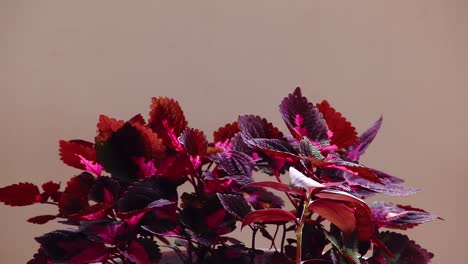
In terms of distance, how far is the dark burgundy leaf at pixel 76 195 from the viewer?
622 mm

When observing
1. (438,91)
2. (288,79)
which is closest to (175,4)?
(288,79)

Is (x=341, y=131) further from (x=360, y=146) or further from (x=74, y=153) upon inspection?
(x=74, y=153)

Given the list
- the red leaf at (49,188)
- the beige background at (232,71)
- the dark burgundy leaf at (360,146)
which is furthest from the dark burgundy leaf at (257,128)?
the beige background at (232,71)

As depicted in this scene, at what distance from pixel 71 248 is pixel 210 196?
143 millimetres

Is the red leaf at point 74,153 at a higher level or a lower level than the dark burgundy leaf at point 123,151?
higher

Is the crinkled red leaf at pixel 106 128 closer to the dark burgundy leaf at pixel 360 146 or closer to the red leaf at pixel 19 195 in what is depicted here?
the red leaf at pixel 19 195

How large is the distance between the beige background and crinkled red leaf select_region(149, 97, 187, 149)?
20.1 inches

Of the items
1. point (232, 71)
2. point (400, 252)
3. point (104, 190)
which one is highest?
point (232, 71)

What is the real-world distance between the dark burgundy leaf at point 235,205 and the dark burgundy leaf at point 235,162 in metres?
0.04

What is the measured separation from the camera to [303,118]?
0.67 metres

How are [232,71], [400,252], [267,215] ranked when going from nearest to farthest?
[267,215], [400,252], [232,71]

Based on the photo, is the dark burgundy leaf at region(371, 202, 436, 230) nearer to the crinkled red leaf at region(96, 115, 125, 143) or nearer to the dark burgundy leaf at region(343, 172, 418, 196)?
the dark burgundy leaf at region(343, 172, 418, 196)

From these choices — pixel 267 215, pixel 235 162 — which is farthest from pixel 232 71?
pixel 267 215

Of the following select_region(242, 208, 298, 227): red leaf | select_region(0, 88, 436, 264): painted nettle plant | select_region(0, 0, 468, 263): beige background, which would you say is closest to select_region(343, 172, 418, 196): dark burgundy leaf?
select_region(0, 88, 436, 264): painted nettle plant
